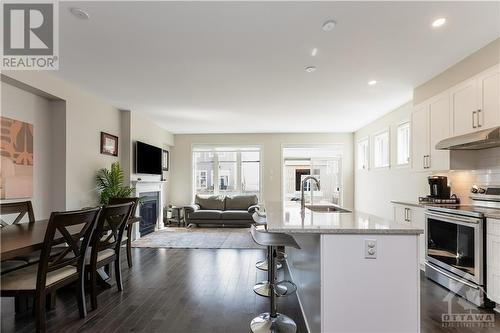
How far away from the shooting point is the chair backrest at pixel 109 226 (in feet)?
8.55

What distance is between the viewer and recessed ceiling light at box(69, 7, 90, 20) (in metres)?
2.26

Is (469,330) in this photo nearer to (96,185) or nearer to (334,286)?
(334,286)

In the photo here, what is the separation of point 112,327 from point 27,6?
2.77 meters

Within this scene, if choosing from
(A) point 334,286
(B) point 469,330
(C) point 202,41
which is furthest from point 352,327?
(C) point 202,41

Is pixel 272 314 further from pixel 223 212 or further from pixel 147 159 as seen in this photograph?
pixel 223 212

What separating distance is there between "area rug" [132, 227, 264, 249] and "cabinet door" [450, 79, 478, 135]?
11.3 ft

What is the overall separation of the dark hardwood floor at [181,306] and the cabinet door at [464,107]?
71.6 inches

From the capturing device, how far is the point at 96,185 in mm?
4723

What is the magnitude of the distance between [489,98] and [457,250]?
5.19ft

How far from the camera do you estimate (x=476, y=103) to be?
9.57ft

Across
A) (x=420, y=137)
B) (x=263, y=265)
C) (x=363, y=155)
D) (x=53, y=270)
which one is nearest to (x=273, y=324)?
(x=263, y=265)

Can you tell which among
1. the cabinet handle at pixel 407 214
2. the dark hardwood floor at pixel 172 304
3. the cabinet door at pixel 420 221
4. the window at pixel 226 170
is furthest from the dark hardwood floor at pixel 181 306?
the window at pixel 226 170

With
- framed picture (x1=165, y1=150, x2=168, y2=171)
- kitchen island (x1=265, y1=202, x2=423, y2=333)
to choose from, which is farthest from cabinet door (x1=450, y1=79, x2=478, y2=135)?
framed picture (x1=165, y1=150, x2=168, y2=171)

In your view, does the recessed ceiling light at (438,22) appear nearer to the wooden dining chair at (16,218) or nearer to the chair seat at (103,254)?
the chair seat at (103,254)
